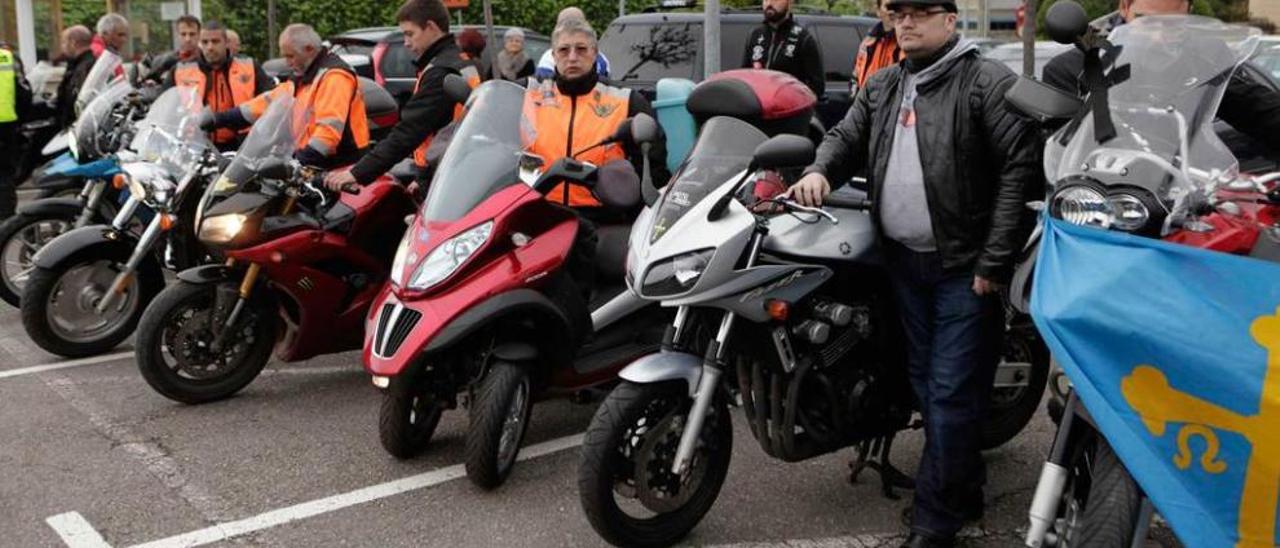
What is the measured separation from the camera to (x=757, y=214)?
152 inches

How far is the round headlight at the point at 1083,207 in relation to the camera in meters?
2.88

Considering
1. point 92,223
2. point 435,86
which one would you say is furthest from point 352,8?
point 435,86

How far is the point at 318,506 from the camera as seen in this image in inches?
Result: 169

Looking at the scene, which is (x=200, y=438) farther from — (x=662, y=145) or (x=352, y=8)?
(x=352, y=8)

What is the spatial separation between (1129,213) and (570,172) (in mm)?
2084

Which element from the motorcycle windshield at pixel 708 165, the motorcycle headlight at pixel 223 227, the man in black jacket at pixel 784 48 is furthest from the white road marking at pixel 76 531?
the man in black jacket at pixel 784 48

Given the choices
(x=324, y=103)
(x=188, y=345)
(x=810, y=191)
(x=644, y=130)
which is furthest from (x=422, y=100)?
(x=810, y=191)

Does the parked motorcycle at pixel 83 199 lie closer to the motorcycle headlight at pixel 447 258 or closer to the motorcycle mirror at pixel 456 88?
the motorcycle mirror at pixel 456 88

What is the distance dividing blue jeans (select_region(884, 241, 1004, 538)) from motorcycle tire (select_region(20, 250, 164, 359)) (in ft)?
13.0

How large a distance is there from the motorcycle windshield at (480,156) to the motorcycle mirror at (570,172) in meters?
0.15

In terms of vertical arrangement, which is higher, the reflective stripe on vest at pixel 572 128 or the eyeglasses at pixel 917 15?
the eyeglasses at pixel 917 15

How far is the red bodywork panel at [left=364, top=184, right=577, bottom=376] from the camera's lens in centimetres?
418

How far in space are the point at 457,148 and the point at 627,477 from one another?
4.99ft

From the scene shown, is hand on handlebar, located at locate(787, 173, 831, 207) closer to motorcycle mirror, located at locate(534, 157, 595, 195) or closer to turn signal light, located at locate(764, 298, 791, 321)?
turn signal light, located at locate(764, 298, 791, 321)
